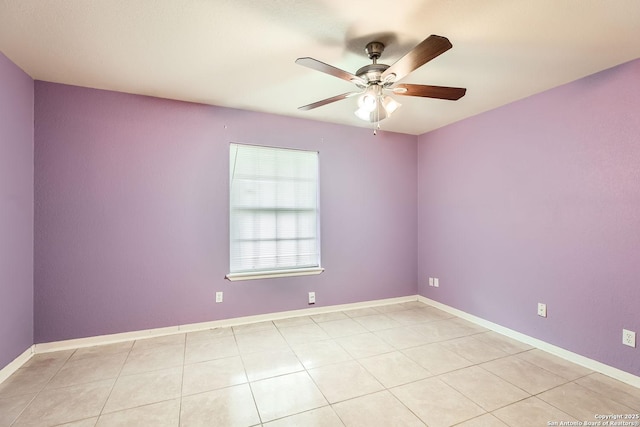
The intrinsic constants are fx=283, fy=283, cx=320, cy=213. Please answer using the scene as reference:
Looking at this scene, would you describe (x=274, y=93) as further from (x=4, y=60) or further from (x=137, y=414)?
(x=137, y=414)

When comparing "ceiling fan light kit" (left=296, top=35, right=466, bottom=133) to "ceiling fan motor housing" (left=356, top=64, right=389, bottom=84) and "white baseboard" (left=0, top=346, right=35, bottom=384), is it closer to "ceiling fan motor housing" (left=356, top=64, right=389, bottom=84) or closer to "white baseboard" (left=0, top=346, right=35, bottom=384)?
"ceiling fan motor housing" (left=356, top=64, right=389, bottom=84)

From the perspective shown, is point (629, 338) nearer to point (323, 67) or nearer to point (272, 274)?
point (323, 67)

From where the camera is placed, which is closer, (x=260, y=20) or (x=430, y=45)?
(x=430, y=45)

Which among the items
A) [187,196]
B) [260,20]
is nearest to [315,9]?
[260,20]

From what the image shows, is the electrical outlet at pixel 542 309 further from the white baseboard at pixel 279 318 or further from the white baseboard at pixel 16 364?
the white baseboard at pixel 16 364

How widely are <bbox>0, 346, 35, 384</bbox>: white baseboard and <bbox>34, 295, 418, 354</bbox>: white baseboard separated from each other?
82mm

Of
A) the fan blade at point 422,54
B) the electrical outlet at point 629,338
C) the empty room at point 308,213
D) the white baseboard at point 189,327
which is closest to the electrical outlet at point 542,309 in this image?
the empty room at point 308,213

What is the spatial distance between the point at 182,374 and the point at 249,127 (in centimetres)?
248

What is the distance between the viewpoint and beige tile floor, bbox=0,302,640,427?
1.74 meters

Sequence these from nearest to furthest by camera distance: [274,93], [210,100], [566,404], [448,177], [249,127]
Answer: [566,404], [274,93], [210,100], [249,127], [448,177]

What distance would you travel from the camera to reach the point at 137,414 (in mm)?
1750

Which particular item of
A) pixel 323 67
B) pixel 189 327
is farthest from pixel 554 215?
pixel 189 327

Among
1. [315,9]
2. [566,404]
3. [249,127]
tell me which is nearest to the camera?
[315,9]

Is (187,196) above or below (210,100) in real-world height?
below
